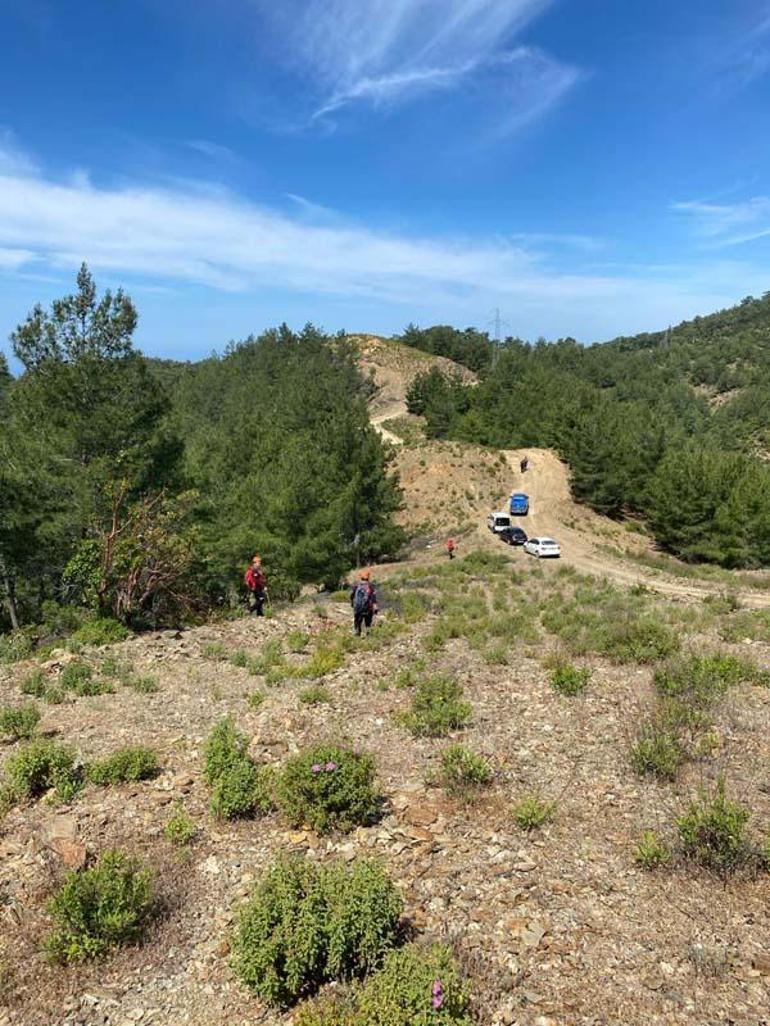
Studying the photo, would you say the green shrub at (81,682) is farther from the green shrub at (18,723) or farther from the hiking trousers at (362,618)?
the hiking trousers at (362,618)

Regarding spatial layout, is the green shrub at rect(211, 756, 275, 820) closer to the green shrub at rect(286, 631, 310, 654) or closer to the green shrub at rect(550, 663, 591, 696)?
the green shrub at rect(550, 663, 591, 696)

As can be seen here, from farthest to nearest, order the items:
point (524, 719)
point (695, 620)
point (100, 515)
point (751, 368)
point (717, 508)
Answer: point (751, 368) < point (717, 508) < point (100, 515) < point (695, 620) < point (524, 719)

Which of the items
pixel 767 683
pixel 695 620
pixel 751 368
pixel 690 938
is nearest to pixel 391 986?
pixel 690 938

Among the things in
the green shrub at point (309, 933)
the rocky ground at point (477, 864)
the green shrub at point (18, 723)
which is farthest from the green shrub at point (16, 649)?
the green shrub at point (309, 933)

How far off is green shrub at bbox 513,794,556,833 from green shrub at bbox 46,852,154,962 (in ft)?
14.6

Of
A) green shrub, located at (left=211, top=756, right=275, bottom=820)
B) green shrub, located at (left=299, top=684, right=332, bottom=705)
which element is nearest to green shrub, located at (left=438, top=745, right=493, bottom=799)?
green shrub, located at (left=211, top=756, right=275, bottom=820)

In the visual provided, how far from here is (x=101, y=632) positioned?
1730 cm

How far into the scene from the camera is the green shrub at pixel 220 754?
30.0 ft

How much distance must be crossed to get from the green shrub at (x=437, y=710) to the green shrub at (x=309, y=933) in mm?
5143

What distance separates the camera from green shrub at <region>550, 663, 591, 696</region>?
12891 mm

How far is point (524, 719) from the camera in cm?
1174

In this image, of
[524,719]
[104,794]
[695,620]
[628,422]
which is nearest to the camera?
[104,794]

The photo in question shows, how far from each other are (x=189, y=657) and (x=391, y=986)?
39.8ft

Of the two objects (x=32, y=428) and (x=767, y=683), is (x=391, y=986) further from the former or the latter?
(x=32, y=428)
